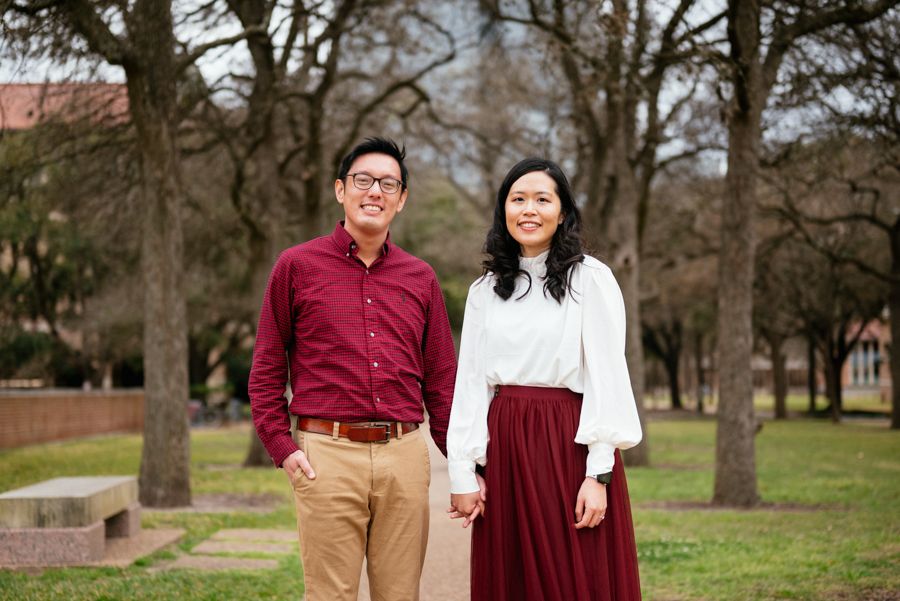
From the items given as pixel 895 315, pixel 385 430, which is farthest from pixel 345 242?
pixel 895 315

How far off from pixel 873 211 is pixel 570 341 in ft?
60.8

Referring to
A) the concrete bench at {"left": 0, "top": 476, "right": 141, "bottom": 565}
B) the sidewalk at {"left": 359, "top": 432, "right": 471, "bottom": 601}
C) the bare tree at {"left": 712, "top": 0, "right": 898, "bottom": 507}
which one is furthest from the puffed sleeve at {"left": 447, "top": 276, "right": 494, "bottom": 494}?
the bare tree at {"left": 712, "top": 0, "right": 898, "bottom": 507}

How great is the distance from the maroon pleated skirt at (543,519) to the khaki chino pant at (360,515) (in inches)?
11.5

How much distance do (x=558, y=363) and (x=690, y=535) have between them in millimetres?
5167

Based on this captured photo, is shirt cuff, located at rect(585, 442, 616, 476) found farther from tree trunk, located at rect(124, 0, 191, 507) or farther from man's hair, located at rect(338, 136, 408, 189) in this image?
tree trunk, located at rect(124, 0, 191, 507)

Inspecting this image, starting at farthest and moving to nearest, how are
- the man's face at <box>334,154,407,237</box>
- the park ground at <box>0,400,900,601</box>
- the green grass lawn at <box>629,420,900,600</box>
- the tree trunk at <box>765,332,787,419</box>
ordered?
the tree trunk at <box>765,332,787,419</box>
the green grass lawn at <box>629,420,900,600</box>
the park ground at <box>0,400,900,601</box>
the man's face at <box>334,154,407,237</box>

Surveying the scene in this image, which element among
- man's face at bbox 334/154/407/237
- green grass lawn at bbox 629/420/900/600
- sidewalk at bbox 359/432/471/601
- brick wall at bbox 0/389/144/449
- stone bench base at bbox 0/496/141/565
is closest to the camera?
man's face at bbox 334/154/407/237

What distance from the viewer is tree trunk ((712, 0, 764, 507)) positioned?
9.10m

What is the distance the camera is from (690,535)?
7.46 m

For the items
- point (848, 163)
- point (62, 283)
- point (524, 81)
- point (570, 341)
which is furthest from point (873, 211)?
point (62, 283)

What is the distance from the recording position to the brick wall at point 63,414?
17797 mm

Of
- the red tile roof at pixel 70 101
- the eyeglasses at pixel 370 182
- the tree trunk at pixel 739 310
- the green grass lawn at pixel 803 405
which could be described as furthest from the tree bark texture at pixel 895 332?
the eyeglasses at pixel 370 182

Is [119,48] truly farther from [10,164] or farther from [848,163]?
[848,163]

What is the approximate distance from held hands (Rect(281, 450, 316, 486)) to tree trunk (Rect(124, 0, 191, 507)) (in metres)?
6.60
